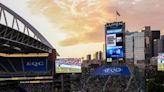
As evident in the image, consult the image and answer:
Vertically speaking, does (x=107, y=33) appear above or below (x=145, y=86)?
above

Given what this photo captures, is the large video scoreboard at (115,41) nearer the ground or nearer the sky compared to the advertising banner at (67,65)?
nearer the sky

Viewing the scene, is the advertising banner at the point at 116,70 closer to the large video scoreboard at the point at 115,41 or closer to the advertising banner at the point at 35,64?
the large video scoreboard at the point at 115,41

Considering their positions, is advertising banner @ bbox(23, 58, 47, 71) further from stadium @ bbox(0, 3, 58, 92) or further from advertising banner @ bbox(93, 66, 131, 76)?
advertising banner @ bbox(93, 66, 131, 76)

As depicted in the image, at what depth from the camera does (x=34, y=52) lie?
332 feet

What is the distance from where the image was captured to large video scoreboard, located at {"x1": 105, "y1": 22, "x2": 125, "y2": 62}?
69.1 metres

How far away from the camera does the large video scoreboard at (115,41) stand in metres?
69.1

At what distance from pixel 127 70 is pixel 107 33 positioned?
12876 mm

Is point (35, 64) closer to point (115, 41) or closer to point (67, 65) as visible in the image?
point (67, 65)

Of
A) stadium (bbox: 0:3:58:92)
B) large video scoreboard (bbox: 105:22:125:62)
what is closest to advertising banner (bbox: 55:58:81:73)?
stadium (bbox: 0:3:58:92)

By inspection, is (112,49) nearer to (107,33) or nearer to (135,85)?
(107,33)

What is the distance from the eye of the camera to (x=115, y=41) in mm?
69625

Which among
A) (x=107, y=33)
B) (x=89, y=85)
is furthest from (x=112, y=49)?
(x=89, y=85)

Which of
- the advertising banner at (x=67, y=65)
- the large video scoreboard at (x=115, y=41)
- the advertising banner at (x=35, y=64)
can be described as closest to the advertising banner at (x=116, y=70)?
the large video scoreboard at (x=115, y=41)

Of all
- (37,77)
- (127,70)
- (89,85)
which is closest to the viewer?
(127,70)
